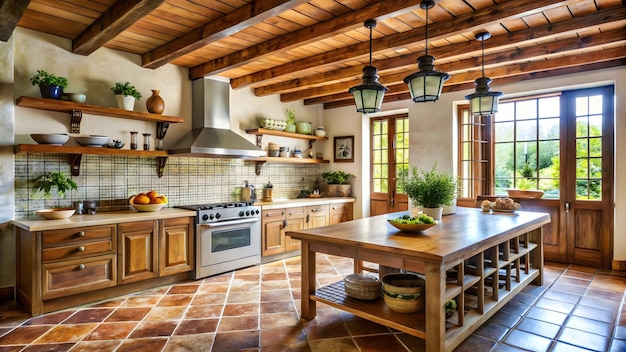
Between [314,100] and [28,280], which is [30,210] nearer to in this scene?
[28,280]

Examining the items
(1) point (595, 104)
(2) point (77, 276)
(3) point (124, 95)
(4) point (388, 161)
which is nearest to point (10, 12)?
(3) point (124, 95)

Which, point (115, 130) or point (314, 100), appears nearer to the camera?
point (115, 130)

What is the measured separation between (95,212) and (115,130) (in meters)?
0.94

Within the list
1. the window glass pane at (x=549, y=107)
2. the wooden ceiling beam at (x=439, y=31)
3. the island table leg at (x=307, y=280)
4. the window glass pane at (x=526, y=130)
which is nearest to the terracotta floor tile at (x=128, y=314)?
the island table leg at (x=307, y=280)

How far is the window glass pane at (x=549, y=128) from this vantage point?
4746 millimetres

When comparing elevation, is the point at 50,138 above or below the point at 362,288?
above

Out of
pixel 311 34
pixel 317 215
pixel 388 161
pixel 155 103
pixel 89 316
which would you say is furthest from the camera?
pixel 388 161

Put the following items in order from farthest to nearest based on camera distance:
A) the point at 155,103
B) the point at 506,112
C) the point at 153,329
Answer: the point at 506,112 < the point at 155,103 < the point at 153,329

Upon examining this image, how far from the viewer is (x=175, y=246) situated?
3.93 m

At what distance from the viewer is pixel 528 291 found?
3.63 meters

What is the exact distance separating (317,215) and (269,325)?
2725 mm

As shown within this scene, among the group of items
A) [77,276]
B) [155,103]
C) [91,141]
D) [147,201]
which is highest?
[155,103]

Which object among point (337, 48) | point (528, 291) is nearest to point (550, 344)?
point (528, 291)

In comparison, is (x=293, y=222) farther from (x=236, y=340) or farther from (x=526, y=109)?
(x=526, y=109)
